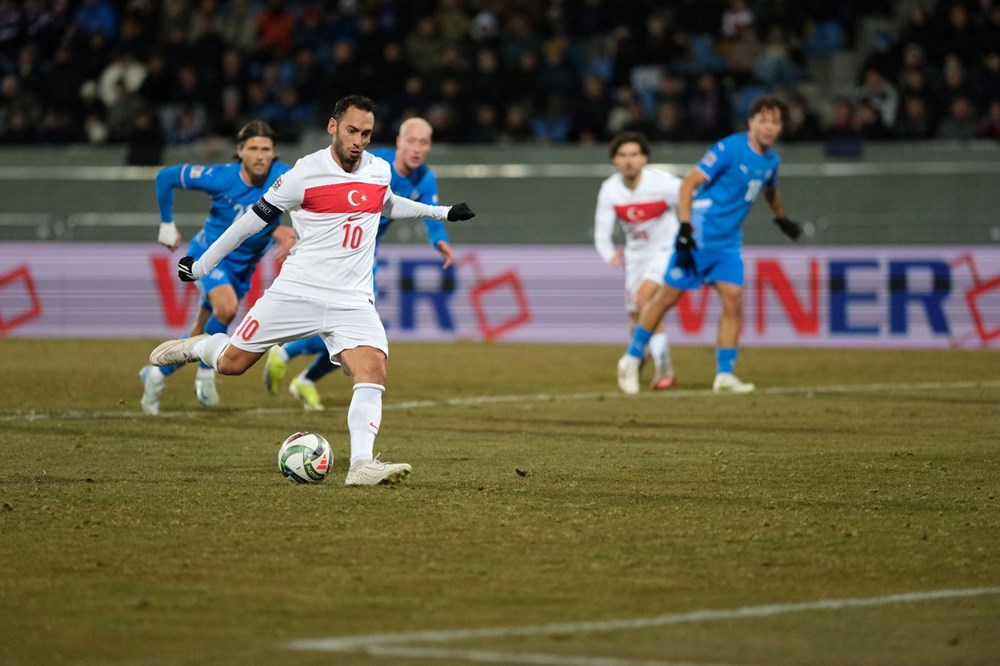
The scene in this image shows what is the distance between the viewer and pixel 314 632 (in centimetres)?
541

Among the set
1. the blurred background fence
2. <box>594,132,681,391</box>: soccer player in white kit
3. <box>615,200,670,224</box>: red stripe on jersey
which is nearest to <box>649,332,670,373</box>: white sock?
<box>594,132,681,391</box>: soccer player in white kit

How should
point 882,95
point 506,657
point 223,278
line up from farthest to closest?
point 882,95 → point 223,278 → point 506,657

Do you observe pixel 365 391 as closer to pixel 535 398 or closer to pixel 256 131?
pixel 256 131

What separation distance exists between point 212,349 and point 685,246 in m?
5.68

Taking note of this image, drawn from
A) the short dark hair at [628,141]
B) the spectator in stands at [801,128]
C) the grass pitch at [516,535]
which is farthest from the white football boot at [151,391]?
the spectator in stands at [801,128]

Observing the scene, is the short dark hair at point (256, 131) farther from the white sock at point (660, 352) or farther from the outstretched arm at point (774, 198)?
the outstretched arm at point (774, 198)

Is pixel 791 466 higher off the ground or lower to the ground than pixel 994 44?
lower

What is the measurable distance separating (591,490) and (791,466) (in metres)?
1.62

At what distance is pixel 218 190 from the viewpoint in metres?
12.6

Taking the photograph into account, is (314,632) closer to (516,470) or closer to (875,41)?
(516,470)

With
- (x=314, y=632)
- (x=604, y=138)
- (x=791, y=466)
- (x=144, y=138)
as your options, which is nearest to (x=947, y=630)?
(x=314, y=632)

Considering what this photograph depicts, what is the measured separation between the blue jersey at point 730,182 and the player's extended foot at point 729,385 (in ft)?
3.96

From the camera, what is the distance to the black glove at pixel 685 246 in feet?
45.2

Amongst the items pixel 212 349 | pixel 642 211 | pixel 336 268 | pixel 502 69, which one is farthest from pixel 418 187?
pixel 502 69
